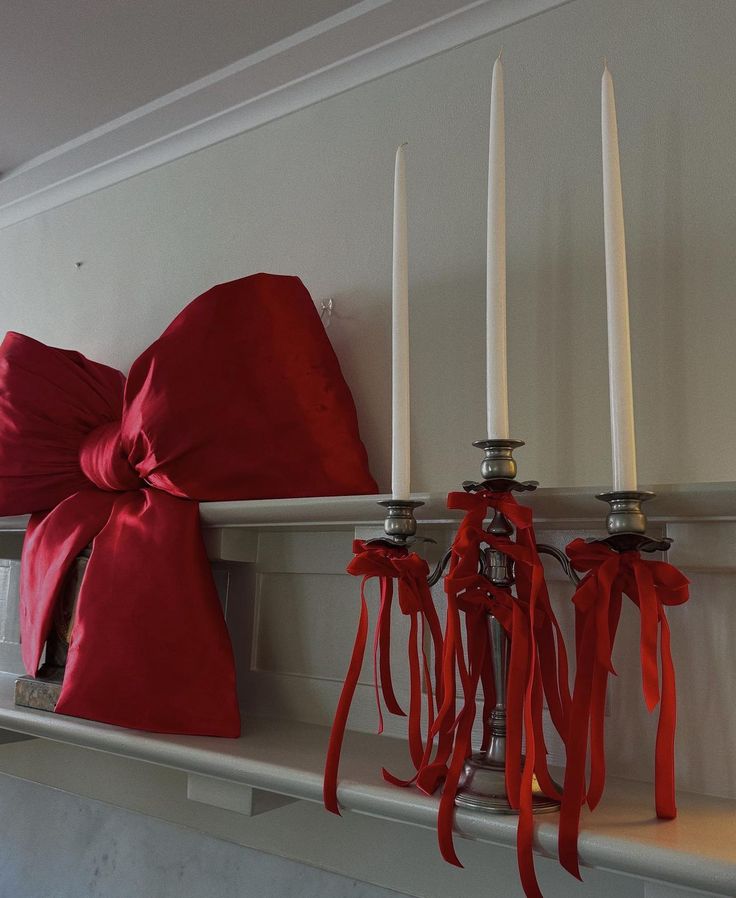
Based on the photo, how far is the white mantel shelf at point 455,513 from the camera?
0.62 metres

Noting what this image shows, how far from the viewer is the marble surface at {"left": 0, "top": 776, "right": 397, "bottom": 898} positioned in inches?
39.4

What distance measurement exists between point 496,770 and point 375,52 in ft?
2.92

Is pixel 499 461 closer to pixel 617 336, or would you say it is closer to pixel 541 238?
pixel 617 336

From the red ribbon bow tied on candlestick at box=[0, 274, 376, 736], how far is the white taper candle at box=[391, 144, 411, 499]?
10.3 inches

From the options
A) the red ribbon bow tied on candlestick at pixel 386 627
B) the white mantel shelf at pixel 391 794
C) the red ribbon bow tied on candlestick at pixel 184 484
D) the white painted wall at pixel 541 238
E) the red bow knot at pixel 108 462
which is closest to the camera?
the white mantel shelf at pixel 391 794

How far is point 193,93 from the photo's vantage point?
3.99ft

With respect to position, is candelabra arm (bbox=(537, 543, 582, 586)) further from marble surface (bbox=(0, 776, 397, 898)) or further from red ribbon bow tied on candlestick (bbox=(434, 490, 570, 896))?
marble surface (bbox=(0, 776, 397, 898))

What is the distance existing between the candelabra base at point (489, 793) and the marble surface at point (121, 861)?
1.15 ft

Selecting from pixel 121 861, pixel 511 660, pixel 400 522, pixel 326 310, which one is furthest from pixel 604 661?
pixel 121 861

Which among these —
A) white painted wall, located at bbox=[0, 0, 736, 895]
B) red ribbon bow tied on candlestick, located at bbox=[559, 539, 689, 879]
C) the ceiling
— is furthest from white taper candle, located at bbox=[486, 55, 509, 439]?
the ceiling

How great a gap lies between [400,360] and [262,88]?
0.66 metres

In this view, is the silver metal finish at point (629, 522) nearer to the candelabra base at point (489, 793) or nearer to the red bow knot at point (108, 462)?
the candelabra base at point (489, 793)

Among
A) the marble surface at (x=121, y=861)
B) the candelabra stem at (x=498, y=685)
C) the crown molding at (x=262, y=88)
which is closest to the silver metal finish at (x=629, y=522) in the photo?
the candelabra stem at (x=498, y=685)

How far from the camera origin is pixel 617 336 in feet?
1.99
